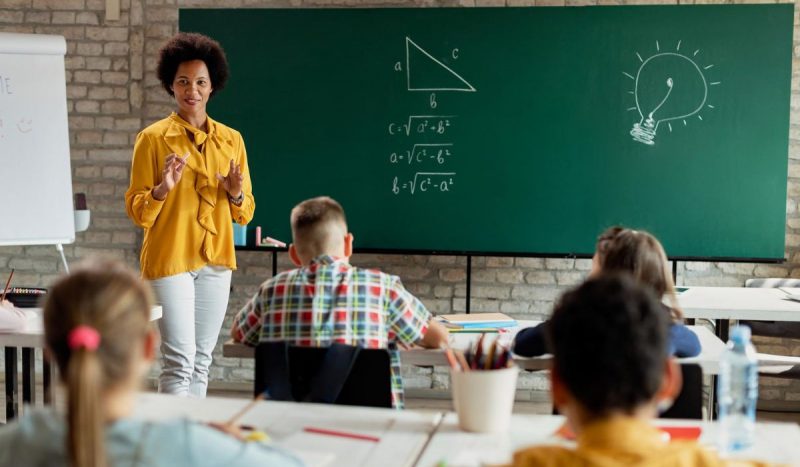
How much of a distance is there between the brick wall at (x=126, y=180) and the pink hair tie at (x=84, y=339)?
424cm

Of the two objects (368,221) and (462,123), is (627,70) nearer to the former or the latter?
(462,123)

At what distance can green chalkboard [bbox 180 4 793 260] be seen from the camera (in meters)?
5.03

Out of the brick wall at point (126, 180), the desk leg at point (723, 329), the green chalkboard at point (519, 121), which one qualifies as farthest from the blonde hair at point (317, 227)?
the brick wall at point (126, 180)

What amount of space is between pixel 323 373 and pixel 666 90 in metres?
3.39

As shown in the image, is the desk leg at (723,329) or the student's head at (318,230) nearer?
the student's head at (318,230)

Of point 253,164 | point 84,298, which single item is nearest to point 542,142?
point 253,164

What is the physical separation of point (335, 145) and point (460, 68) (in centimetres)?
83

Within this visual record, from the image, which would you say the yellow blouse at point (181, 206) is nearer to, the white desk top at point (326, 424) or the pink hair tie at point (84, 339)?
the white desk top at point (326, 424)

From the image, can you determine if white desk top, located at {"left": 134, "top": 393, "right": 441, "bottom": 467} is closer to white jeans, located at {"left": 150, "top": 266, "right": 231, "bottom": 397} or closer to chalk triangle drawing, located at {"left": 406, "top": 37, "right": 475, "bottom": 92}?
white jeans, located at {"left": 150, "top": 266, "right": 231, "bottom": 397}

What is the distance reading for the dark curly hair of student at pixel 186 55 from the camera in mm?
3973

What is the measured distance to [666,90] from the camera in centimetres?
509

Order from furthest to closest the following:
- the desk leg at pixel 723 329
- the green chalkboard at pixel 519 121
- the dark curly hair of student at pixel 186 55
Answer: the green chalkboard at pixel 519 121, the desk leg at pixel 723 329, the dark curly hair of student at pixel 186 55

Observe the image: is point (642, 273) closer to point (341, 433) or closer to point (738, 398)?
point (738, 398)

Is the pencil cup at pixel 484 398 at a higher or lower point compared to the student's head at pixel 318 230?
lower
